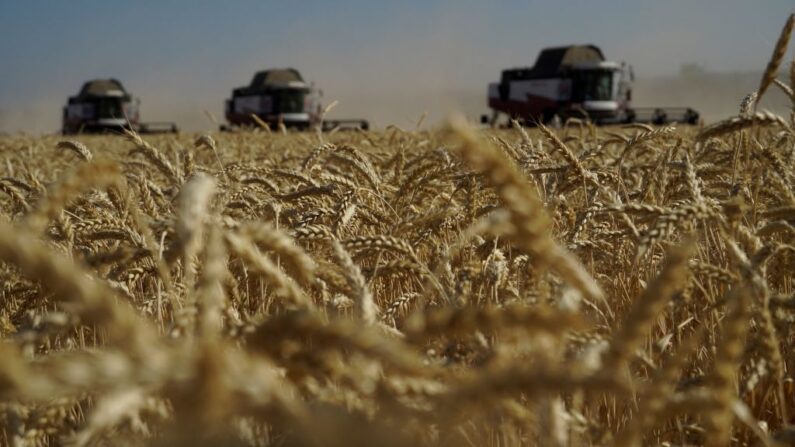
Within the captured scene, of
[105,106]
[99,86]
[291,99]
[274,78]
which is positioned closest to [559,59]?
[291,99]

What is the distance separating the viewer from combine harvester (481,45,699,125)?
98.7 ft

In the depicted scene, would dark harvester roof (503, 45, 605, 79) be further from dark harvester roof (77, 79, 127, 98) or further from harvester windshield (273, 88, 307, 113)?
dark harvester roof (77, 79, 127, 98)

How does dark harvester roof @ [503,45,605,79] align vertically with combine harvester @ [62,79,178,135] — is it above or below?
above

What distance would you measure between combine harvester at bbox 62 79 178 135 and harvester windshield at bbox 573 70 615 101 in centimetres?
2143

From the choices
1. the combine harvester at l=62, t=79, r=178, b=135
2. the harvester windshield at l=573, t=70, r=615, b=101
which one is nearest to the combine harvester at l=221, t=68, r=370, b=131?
the combine harvester at l=62, t=79, r=178, b=135

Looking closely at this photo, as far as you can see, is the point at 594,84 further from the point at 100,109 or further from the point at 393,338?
the point at 393,338

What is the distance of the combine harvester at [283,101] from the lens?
114 ft

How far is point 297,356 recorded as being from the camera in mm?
755

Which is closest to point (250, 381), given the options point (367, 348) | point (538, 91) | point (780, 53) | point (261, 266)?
point (367, 348)

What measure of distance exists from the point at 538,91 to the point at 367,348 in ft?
114

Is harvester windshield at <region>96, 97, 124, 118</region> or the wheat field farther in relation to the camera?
harvester windshield at <region>96, 97, 124, 118</region>

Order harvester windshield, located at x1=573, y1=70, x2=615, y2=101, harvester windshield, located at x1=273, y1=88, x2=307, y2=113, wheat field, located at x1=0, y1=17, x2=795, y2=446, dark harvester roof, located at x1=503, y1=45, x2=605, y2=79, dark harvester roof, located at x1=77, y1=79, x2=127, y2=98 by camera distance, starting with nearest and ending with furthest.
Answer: wheat field, located at x1=0, y1=17, x2=795, y2=446
harvester windshield, located at x1=573, y1=70, x2=615, y2=101
dark harvester roof, located at x1=503, y1=45, x2=605, y2=79
harvester windshield, located at x1=273, y1=88, x2=307, y2=113
dark harvester roof, located at x1=77, y1=79, x2=127, y2=98

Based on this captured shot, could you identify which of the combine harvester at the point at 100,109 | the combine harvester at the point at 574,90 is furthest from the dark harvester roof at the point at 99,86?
the combine harvester at the point at 574,90

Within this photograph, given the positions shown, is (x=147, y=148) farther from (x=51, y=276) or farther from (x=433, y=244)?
(x=51, y=276)
